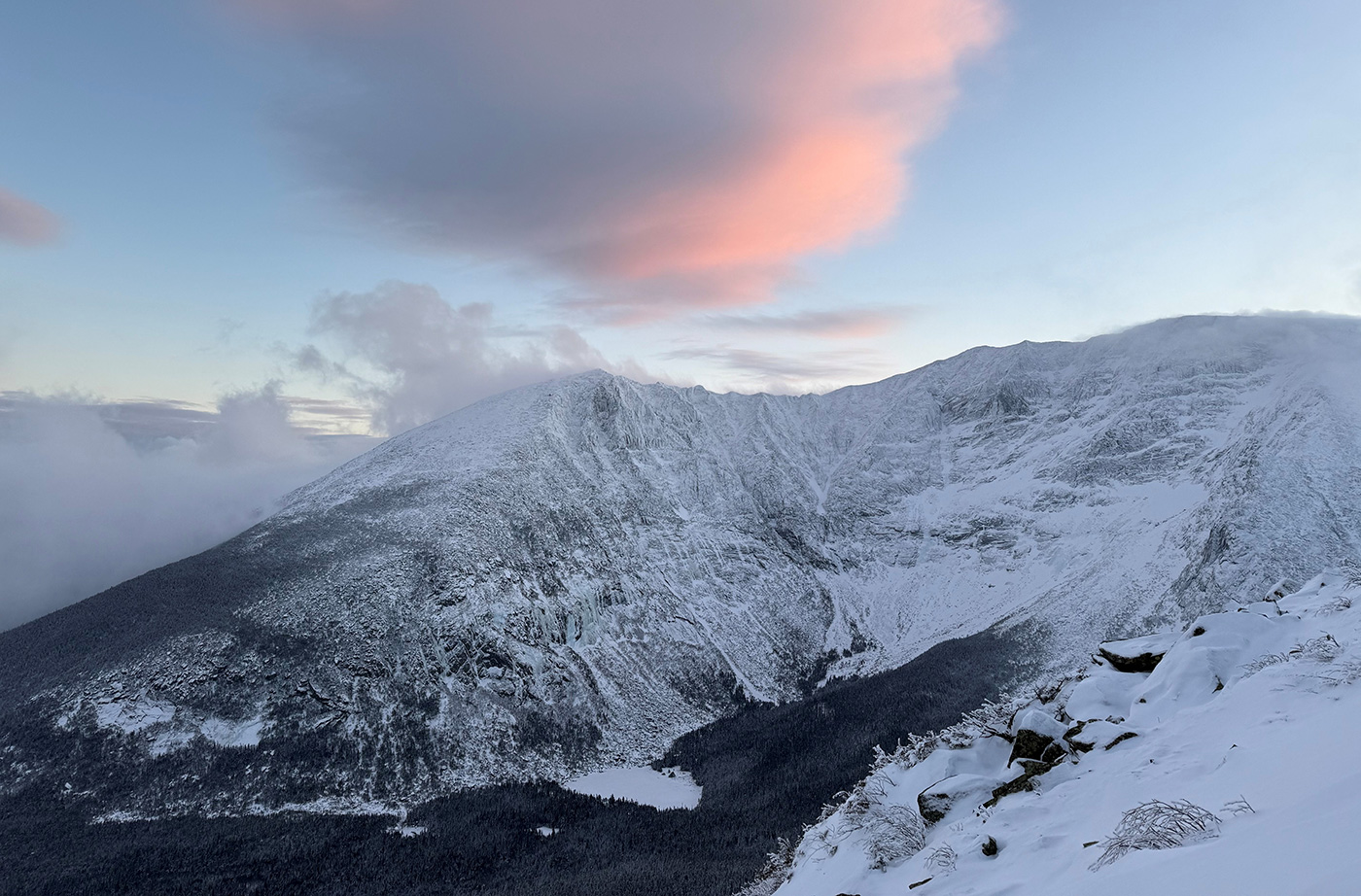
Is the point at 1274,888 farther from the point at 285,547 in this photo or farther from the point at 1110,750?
the point at 285,547

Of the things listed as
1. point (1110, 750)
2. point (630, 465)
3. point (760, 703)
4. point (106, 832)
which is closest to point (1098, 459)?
point (760, 703)

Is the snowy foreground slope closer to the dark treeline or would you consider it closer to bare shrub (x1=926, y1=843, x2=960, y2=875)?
bare shrub (x1=926, y1=843, x2=960, y2=875)

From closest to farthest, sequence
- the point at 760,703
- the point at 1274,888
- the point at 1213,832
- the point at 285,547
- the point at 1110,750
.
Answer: the point at 1274,888, the point at 1213,832, the point at 1110,750, the point at 285,547, the point at 760,703

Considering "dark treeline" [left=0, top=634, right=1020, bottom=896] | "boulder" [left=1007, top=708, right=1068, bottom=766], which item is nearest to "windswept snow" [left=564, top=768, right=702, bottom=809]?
"dark treeline" [left=0, top=634, right=1020, bottom=896]

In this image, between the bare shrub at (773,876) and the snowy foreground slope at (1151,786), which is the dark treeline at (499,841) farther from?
the snowy foreground slope at (1151,786)

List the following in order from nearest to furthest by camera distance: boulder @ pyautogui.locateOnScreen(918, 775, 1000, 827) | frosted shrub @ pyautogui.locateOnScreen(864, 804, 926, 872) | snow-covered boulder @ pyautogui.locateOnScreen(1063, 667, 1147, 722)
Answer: frosted shrub @ pyautogui.locateOnScreen(864, 804, 926, 872) → boulder @ pyautogui.locateOnScreen(918, 775, 1000, 827) → snow-covered boulder @ pyautogui.locateOnScreen(1063, 667, 1147, 722)
